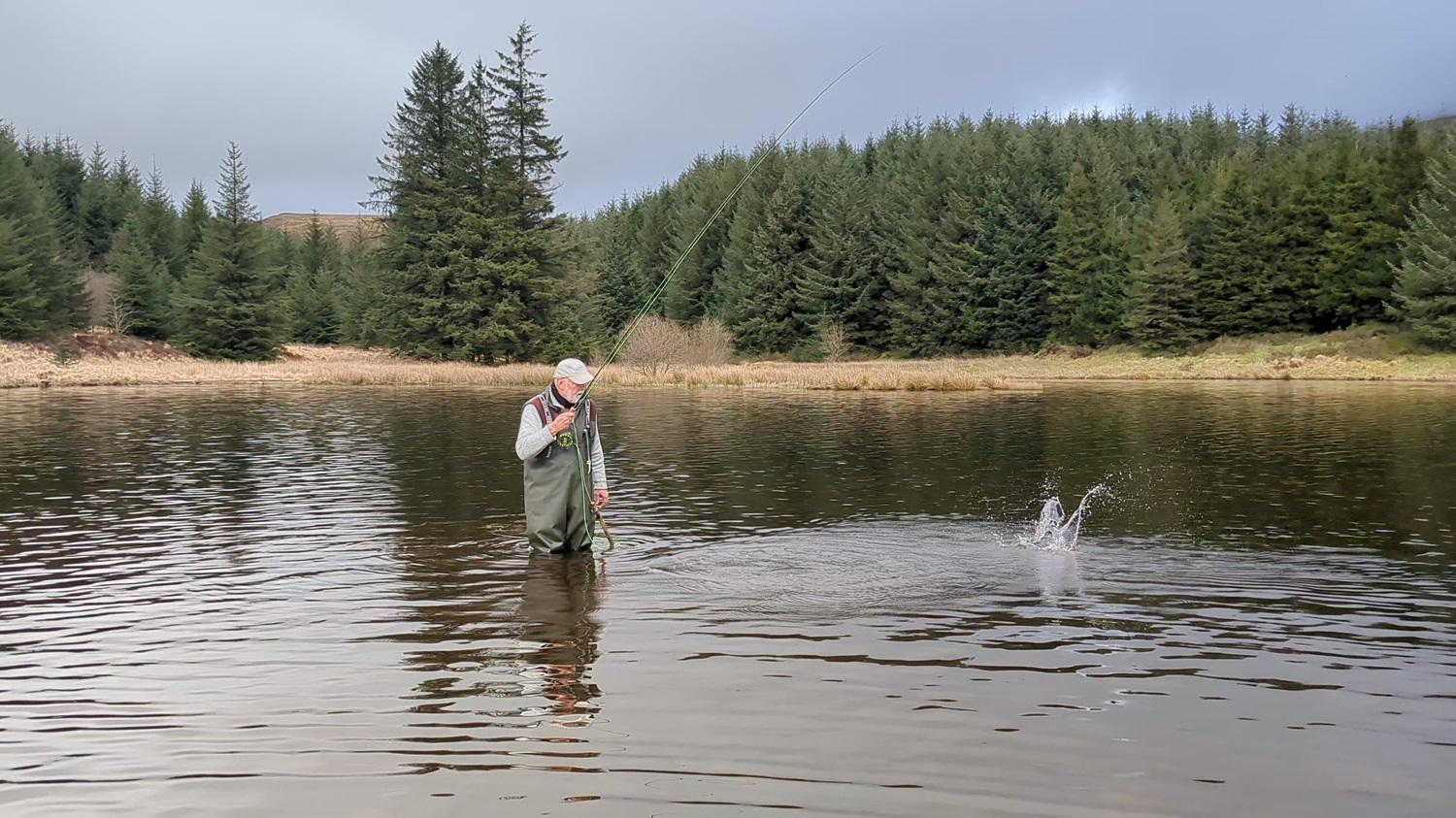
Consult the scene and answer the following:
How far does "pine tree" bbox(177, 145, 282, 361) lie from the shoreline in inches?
67.0

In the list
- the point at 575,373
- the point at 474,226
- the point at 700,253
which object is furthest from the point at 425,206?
the point at 575,373

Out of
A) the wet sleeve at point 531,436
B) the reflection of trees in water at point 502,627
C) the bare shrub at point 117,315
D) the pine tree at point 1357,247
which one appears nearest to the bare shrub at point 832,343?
the pine tree at point 1357,247

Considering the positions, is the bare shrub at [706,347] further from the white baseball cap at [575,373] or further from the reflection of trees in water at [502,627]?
the white baseball cap at [575,373]

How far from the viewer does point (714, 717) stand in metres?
6.23

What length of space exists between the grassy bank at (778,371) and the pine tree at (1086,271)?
3.15 metres

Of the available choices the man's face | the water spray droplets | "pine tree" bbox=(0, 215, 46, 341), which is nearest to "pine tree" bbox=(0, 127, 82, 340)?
"pine tree" bbox=(0, 215, 46, 341)

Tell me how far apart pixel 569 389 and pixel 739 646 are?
3.61 metres

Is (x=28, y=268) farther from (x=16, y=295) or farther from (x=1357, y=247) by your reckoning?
(x=1357, y=247)

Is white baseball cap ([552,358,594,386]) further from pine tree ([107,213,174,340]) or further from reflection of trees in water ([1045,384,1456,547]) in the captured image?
pine tree ([107,213,174,340])

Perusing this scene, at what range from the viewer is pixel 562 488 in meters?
11.0

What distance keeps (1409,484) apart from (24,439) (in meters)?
25.0

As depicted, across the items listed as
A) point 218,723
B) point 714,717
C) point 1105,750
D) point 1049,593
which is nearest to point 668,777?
point 714,717

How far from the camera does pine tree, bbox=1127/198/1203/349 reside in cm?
6112

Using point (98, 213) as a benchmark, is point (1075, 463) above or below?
below
